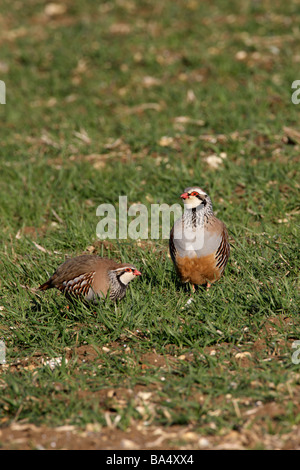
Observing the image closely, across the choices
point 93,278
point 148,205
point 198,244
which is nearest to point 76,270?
point 93,278

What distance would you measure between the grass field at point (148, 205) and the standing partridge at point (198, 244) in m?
0.19

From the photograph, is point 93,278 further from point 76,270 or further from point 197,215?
point 197,215

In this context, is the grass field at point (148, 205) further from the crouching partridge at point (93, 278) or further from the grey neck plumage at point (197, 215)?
the grey neck plumage at point (197, 215)

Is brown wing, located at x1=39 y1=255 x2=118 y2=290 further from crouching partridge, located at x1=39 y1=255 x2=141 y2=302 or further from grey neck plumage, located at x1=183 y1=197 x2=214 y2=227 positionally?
grey neck plumage, located at x1=183 y1=197 x2=214 y2=227

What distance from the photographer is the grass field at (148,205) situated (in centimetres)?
431

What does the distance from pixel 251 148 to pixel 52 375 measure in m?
4.77

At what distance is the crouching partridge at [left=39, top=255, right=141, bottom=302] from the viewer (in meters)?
5.62

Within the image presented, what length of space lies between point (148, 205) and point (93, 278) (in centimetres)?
224

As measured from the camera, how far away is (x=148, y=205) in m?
7.72

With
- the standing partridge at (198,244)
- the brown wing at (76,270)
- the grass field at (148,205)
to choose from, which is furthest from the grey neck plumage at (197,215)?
the brown wing at (76,270)

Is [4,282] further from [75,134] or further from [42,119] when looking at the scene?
[42,119]

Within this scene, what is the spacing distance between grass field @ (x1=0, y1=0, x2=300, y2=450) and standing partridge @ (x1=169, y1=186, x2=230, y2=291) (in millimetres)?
189

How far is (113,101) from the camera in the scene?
428 inches

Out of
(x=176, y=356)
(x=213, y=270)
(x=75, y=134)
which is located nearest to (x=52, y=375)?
(x=176, y=356)
